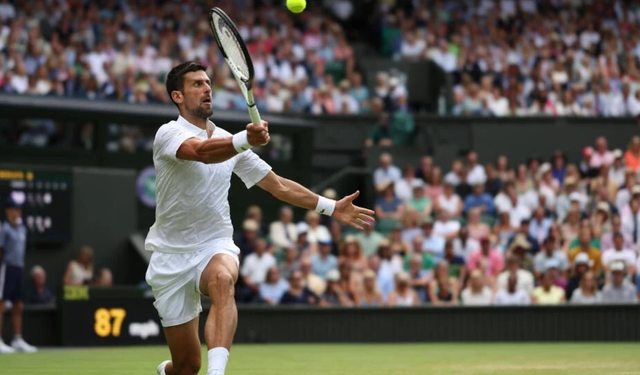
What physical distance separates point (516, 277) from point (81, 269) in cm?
645

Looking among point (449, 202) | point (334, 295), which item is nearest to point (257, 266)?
point (334, 295)

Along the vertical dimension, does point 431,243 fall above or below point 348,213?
below

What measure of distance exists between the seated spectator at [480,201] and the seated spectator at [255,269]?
13.6 feet

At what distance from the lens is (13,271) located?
14586 millimetres

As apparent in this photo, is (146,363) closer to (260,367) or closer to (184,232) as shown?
(260,367)

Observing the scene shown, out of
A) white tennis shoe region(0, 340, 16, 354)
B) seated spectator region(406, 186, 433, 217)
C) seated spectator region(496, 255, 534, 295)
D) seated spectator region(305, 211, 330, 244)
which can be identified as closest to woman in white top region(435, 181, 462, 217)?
seated spectator region(406, 186, 433, 217)

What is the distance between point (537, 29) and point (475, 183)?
24.1ft

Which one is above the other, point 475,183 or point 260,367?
point 475,183

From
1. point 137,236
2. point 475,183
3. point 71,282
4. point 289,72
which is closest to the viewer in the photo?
point 71,282

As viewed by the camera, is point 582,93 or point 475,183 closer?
point 475,183

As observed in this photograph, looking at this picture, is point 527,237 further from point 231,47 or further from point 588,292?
point 231,47

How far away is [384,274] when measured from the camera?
1745 cm

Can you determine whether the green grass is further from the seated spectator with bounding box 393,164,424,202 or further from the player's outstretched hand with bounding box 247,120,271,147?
the seated spectator with bounding box 393,164,424,202

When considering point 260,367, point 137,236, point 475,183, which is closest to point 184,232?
point 260,367
